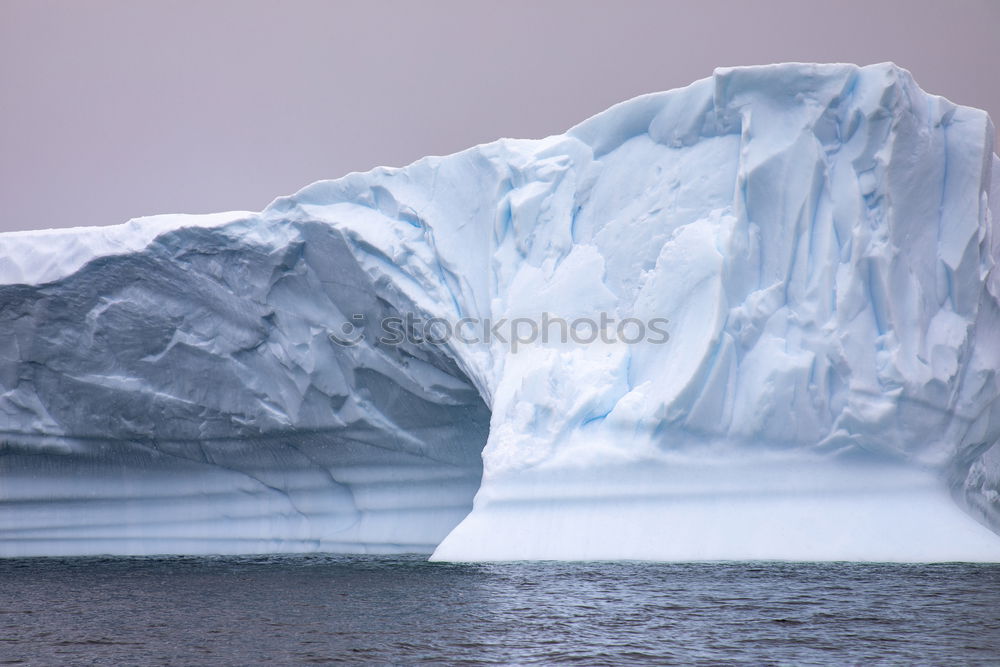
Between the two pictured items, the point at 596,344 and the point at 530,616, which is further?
the point at 596,344

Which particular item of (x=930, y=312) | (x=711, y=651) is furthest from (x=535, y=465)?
(x=711, y=651)

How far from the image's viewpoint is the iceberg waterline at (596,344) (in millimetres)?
9781

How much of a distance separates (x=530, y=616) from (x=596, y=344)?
14.3 feet

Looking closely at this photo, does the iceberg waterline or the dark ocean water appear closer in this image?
the dark ocean water

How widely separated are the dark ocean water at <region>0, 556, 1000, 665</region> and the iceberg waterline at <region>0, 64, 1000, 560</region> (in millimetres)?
662

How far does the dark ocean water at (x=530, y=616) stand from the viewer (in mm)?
5758

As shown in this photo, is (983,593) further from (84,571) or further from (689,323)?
(84,571)

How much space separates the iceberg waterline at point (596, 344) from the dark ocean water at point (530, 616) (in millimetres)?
662

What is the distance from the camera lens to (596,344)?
10773 millimetres

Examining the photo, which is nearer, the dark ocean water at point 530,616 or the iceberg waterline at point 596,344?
the dark ocean water at point 530,616

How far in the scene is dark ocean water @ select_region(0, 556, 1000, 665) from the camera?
5.76 metres

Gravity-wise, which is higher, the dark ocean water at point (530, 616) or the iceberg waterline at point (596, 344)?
the iceberg waterline at point (596, 344)

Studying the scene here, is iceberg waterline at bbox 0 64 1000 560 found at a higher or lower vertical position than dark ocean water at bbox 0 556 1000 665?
higher

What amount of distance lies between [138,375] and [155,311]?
39.5 inches
